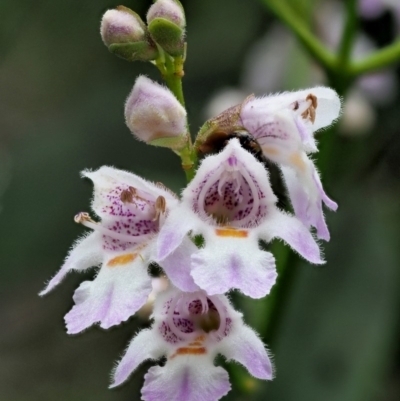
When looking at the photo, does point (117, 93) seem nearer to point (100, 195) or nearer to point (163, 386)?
point (100, 195)

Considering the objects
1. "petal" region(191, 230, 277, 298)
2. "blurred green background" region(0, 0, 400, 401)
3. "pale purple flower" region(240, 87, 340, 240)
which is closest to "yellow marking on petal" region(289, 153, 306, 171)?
"pale purple flower" region(240, 87, 340, 240)

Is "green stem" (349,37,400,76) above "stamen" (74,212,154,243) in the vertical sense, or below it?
below

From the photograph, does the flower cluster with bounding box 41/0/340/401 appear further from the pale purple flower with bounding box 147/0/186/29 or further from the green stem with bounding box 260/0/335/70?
the green stem with bounding box 260/0/335/70

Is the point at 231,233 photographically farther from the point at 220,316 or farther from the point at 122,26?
the point at 122,26

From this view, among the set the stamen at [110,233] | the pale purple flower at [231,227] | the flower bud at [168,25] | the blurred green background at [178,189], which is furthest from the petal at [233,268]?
the blurred green background at [178,189]

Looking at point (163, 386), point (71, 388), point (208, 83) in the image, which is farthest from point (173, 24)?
point (208, 83)

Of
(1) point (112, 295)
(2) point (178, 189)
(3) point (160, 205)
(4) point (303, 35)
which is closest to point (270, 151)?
(3) point (160, 205)

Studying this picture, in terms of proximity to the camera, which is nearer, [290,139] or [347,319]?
[290,139]
